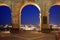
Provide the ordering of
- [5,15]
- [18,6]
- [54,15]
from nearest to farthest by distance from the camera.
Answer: [18,6] < [54,15] < [5,15]

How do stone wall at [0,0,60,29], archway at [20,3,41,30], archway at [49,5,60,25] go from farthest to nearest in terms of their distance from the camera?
archway at [20,3,41,30] → archway at [49,5,60,25] → stone wall at [0,0,60,29]

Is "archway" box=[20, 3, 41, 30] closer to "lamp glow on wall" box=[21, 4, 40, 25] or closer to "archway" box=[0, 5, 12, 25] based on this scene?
"lamp glow on wall" box=[21, 4, 40, 25]

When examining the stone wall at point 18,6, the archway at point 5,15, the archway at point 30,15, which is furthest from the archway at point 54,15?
the archway at point 5,15

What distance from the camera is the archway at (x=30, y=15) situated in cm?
3080

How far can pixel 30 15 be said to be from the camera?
102 feet

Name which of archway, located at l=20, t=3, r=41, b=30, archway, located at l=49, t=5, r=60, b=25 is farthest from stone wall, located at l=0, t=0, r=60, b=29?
archway, located at l=20, t=3, r=41, b=30

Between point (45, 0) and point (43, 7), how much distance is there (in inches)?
44.4

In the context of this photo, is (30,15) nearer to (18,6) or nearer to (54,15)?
(54,15)

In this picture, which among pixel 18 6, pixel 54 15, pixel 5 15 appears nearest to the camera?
pixel 18 6

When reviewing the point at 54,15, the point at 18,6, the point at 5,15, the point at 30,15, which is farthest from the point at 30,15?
the point at 18,6

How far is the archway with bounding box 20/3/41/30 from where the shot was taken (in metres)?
30.8

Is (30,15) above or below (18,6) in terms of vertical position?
below

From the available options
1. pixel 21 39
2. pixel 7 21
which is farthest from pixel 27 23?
pixel 21 39

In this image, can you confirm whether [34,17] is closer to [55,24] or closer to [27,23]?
[27,23]
